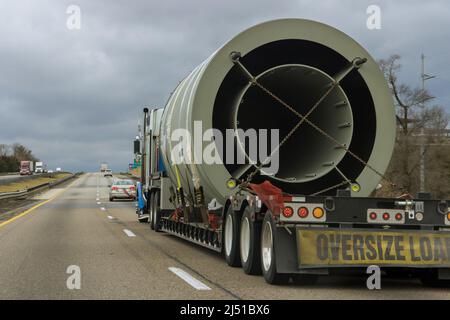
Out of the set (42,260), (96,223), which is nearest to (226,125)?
(42,260)

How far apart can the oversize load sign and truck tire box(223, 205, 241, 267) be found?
74.1 inches

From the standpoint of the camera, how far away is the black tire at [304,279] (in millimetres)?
8047

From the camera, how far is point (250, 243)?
873cm

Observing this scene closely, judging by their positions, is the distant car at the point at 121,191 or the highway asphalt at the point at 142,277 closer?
the highway asphalt at the point at 142,277

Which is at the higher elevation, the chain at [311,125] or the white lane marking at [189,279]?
the chain at [311,125]

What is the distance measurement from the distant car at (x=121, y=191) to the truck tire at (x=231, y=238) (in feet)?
108

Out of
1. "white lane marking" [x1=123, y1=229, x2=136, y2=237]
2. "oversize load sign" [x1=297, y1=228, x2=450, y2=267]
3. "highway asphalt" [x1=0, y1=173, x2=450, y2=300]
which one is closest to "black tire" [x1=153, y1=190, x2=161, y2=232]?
"white lane marking" [x1=123, y1=229, x2=136, y2=237]

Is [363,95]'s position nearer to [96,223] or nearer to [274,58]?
[274,58]

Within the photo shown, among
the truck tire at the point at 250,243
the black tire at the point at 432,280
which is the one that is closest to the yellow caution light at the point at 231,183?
the truck tire at the point at 250,243

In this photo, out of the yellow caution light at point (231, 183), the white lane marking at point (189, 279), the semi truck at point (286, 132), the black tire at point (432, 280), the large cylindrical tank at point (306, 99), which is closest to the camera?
the white lane marking at point (189, 279)

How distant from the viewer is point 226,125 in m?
10.1

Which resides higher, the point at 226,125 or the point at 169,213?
the point at 226,125

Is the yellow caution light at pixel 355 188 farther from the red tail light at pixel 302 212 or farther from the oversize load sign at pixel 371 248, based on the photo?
the red tail light at pixel 302 212
